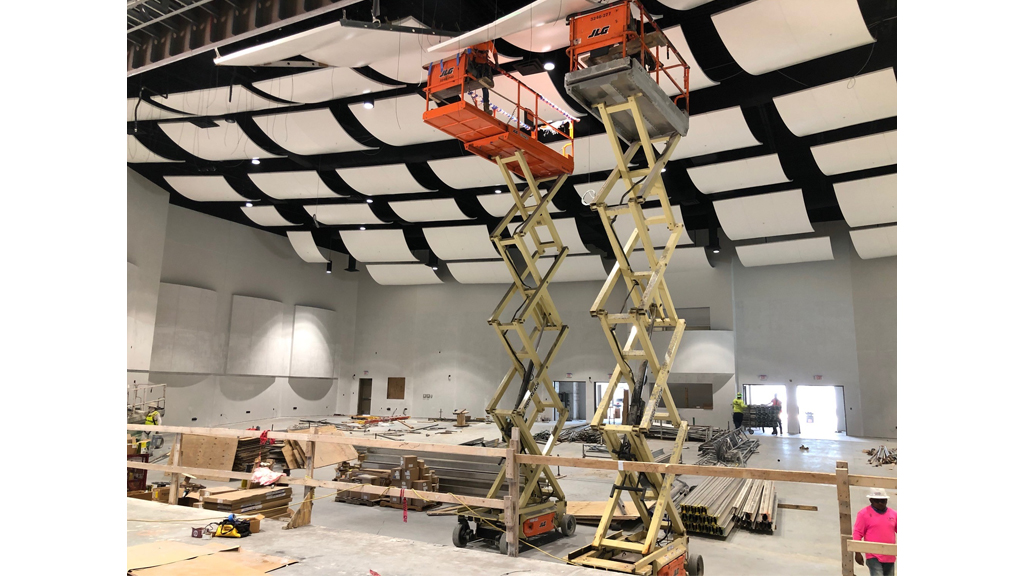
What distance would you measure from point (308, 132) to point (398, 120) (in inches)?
121

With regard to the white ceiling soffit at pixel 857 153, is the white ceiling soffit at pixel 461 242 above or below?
below

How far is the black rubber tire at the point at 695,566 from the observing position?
739cm

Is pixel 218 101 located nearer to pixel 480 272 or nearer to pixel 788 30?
pixel 788 30

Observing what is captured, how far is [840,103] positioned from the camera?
13.2 metres

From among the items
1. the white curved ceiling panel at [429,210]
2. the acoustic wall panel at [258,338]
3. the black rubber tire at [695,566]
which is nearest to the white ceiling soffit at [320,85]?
the white curved ceiling panel at [429,210]

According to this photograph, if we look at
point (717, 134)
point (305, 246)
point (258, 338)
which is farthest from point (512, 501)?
point (258, 338)

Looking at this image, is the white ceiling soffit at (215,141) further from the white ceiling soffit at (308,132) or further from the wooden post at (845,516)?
the wooden post at (845,516)

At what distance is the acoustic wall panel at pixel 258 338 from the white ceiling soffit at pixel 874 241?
2557 cm

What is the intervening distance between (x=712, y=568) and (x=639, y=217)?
16.5 feet

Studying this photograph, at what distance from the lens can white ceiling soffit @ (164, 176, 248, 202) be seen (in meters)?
21.5

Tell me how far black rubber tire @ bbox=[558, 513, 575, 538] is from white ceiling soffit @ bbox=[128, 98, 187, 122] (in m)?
14.6

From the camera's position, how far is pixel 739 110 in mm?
14023

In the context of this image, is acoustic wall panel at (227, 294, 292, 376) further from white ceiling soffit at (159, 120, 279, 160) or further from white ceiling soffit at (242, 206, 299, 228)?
white ceiling soffit at (159, 120, 279, 160)

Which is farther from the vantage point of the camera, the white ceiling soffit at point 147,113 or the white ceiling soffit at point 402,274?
the white ceiling soffit at point 402,274
